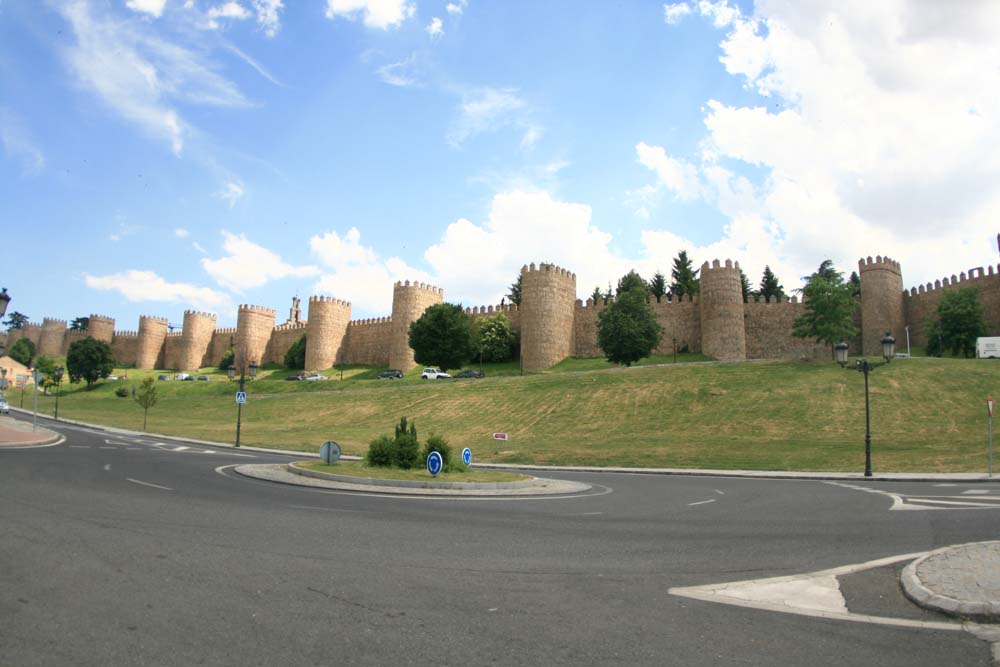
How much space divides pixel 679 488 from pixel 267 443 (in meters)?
23.2

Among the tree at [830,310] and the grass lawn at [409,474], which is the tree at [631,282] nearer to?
the tree at [830,310]

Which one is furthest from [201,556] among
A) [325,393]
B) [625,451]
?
[325,393]

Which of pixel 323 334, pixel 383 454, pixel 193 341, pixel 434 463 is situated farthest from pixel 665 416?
pixel 193 341

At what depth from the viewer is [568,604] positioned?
6.15 meters

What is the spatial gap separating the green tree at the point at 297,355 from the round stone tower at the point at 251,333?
7405mm

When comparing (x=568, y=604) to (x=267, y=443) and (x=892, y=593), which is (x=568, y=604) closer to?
(x=892, y=593)

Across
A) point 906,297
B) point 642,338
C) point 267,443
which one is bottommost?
point 267,443

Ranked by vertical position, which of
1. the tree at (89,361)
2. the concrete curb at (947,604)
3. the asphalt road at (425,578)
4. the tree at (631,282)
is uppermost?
the tree at (631,282)

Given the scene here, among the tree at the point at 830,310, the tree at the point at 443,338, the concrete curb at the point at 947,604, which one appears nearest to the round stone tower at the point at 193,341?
the tree at the point at 443,338

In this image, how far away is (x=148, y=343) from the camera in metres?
110

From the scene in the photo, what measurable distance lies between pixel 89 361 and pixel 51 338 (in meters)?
42.5

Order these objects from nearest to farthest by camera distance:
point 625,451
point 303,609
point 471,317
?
point 303,609
point 625,451
point 471,317

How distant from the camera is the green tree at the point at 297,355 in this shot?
90.3m

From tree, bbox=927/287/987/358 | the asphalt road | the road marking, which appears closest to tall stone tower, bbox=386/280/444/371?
tree, bbox=927/287/987/358
